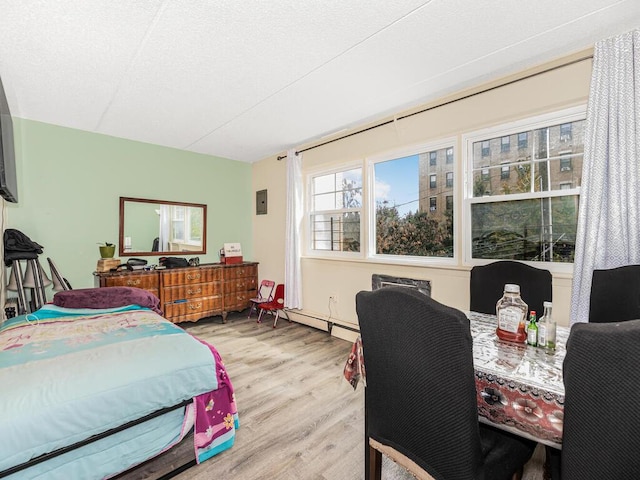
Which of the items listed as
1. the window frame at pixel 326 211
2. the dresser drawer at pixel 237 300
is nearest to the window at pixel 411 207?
the window frame at pixel 326 211

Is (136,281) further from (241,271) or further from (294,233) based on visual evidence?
(294,233)

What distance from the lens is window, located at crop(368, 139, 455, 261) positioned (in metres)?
3.05

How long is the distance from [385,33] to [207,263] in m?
3.95

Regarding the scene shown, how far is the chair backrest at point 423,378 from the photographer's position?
95cm

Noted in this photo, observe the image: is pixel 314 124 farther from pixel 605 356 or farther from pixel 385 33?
pixel 605 356

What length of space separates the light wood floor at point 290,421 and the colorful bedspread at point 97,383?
0.17 metres

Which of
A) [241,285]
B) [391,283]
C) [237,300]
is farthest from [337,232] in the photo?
[237,300]

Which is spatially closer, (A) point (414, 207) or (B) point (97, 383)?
(B) point (97, 383)

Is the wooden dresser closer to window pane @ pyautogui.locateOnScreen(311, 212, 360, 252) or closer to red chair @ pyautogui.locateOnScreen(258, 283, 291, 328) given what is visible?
red chair @ pyautogui.locateOnScreen(258, 283, 291, 328)

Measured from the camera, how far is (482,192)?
9.15ft

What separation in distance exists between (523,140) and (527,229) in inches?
29.6

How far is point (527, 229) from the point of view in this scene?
2559 mm

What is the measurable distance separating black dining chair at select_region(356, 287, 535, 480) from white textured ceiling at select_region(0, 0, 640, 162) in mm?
1740

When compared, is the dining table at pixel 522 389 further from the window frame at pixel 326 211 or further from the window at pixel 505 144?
the window frame at pixel 326 211
